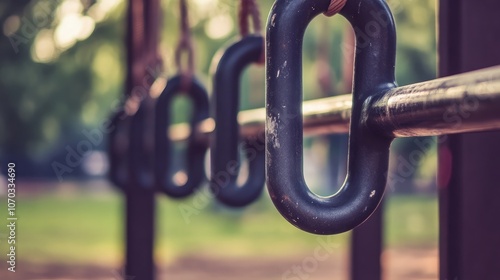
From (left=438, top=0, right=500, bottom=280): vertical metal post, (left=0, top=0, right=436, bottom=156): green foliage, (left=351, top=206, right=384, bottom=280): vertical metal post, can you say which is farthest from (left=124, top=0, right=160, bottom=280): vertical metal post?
(left=0, top=0, right=436, bottom=156): green foliage

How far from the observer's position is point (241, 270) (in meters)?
5.06

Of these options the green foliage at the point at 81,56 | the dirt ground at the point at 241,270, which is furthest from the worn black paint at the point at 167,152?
the dirt ground at the point at 241,270

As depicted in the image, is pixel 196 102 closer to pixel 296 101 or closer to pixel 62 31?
pixel 296 101

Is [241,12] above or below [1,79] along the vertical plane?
below

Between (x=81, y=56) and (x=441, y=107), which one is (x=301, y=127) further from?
(x=81, y=56)

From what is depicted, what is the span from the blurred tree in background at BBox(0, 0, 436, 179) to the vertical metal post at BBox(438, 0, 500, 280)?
2000 mm

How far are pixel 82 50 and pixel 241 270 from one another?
198cm

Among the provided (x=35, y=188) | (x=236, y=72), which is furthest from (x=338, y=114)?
(x=35, y=188)

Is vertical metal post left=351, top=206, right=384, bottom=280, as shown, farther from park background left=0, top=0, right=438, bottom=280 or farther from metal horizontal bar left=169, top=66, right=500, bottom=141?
metal horizontal bar left=169, top=66, right=500, bottom=141

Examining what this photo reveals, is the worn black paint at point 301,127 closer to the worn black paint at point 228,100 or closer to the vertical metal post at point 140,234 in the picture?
the worn black paint at point 228,100

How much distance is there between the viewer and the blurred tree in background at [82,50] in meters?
3.04

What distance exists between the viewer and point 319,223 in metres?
0.38

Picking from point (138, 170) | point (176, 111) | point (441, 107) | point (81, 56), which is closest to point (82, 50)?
point (81, 56)

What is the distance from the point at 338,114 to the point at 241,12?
28 cm
